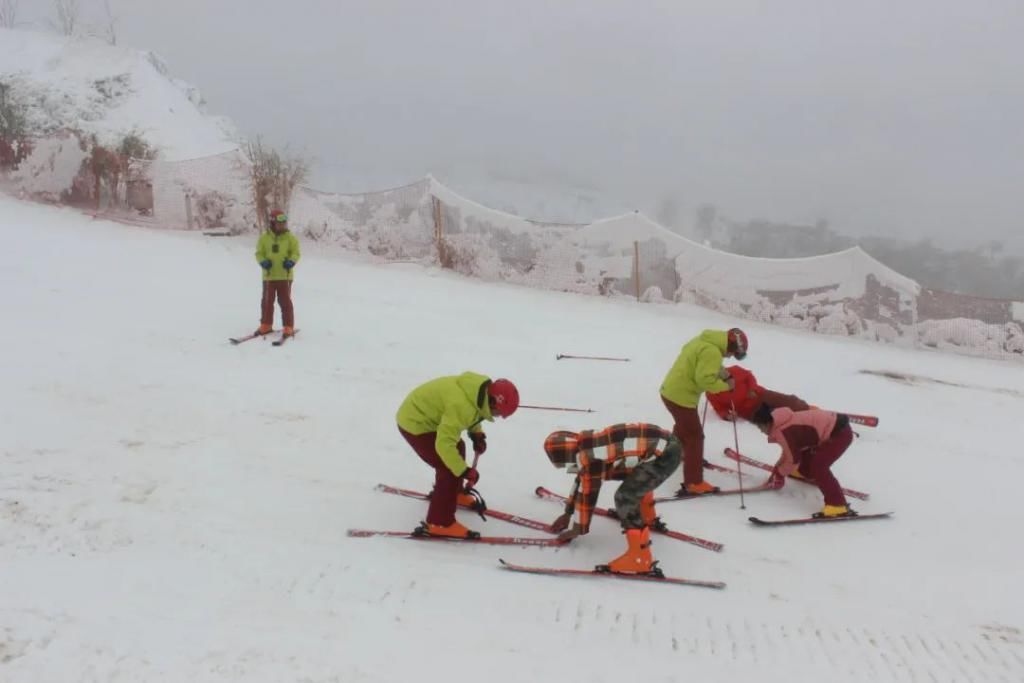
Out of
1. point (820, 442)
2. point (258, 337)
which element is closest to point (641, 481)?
point (820, 442)

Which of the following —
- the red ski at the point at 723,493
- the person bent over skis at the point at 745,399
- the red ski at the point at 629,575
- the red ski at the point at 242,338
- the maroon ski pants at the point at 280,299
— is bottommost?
the red ski at the point at 629,575

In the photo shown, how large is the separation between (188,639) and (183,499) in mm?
1841

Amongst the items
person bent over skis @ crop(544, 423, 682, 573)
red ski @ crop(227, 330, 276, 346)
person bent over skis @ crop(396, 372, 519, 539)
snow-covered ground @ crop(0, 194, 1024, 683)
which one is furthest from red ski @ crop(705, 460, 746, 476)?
red ski @ crop(227, 330, 276, 346)

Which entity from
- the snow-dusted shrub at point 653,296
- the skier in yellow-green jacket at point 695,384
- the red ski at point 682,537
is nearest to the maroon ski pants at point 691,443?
the skier in yellow-green jacket at point 695,384

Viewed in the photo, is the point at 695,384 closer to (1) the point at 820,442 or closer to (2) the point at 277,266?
(1) the point at 820,442

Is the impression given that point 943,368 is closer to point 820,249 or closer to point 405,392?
point 405,392

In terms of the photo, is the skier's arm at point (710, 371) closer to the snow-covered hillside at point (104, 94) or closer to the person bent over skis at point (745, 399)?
the person bent over skis at point (745, 399)

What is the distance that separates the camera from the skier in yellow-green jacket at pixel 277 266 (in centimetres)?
974

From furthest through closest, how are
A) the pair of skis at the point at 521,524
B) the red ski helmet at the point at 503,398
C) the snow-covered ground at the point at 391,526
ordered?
the pair of skis at the point at 521,524 < the red ski helmet at the point at 503,398 < the snow-covered ground at the point at 391,526

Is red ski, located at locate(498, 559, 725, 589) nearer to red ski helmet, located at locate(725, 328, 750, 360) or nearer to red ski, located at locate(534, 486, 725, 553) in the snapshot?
red ski, located at locate(534, 486, 725, 553)

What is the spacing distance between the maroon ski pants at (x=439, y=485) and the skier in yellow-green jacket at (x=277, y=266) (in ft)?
16.6

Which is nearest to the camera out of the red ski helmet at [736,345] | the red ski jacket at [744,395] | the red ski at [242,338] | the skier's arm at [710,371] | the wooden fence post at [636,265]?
the skier's arm at [710,371]

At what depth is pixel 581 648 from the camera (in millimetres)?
4254

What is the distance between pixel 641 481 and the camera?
511cm
